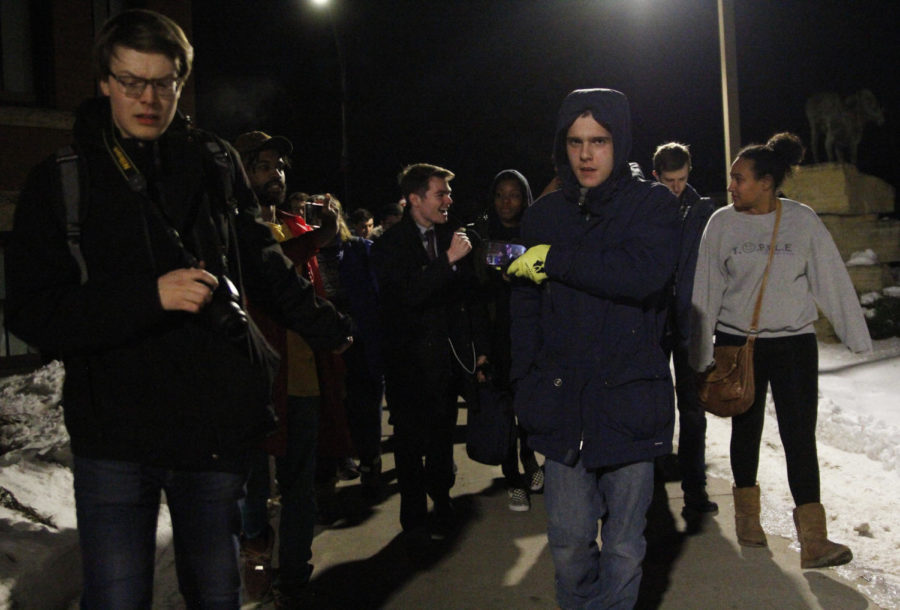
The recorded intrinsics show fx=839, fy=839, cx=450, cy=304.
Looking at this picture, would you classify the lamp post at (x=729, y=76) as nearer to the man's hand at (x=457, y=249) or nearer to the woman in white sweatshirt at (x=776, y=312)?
the woman in white sweatshirt at (x=776, y=312)

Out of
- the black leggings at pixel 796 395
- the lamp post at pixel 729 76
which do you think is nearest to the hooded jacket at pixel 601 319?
the black leggings at pixel 796 395

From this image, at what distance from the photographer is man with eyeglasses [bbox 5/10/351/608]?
220cm

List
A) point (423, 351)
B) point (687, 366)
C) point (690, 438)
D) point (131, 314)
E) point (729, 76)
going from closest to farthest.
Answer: point (131, 314)
point (423, 351)
point (687, 366)
point (690, 438)
point (729, 76)

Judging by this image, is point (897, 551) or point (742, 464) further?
point (742, 464)

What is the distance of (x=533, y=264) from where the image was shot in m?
3.23

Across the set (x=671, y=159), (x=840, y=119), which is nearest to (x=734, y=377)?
(x=671, y=159)

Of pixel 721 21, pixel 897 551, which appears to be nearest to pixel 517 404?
pixel 897 551

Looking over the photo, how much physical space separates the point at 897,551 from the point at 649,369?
2175 millimetres

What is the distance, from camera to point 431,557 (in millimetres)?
4754

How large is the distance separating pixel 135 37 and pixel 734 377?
3.39 m

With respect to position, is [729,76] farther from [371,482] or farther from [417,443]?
[417,443]

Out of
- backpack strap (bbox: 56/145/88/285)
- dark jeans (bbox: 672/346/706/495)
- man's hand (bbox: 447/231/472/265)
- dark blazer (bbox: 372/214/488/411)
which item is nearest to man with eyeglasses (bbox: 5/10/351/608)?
backpack strap (bbox: 56/145/88/285)

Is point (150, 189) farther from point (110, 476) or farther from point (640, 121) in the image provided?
point (640, 121)

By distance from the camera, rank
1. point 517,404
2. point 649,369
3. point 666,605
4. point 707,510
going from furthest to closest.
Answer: point 707,510, point 666,605, point 517,404, point 649,369
